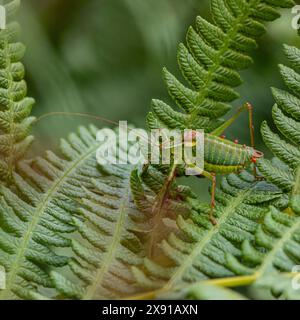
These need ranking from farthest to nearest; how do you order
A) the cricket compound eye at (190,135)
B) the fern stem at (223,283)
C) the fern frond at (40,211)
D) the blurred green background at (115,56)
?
1. the blurred green background at (115,56)
2. the cricket compound eye at (190,135)
3. the fern frond at (40,211)
4. the fern stem at (223,283)

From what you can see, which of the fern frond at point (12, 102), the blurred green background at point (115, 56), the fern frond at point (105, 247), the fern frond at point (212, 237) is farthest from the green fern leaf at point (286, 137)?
the blurred green background at point (115, 56)

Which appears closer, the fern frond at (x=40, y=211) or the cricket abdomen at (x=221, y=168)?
the fern frond at (x=40, y=211)

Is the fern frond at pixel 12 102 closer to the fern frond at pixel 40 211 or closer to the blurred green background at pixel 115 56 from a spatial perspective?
the fern frond at pixel 40 211

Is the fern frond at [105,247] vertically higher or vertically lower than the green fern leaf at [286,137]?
lower

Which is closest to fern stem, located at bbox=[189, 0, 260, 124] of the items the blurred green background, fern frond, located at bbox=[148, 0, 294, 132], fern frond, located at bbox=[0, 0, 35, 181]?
fern frond, located at bbox=[148, 0, 294, 132]

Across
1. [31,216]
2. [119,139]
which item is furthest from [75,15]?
[31,216]

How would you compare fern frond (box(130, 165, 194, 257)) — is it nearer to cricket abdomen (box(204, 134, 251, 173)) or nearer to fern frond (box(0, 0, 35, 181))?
cricket abdomen (box(204, 134, 251, 173))

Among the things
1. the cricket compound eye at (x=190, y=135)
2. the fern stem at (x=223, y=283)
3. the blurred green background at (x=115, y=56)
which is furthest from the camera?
the blurred green background at (x=115, y=56)
